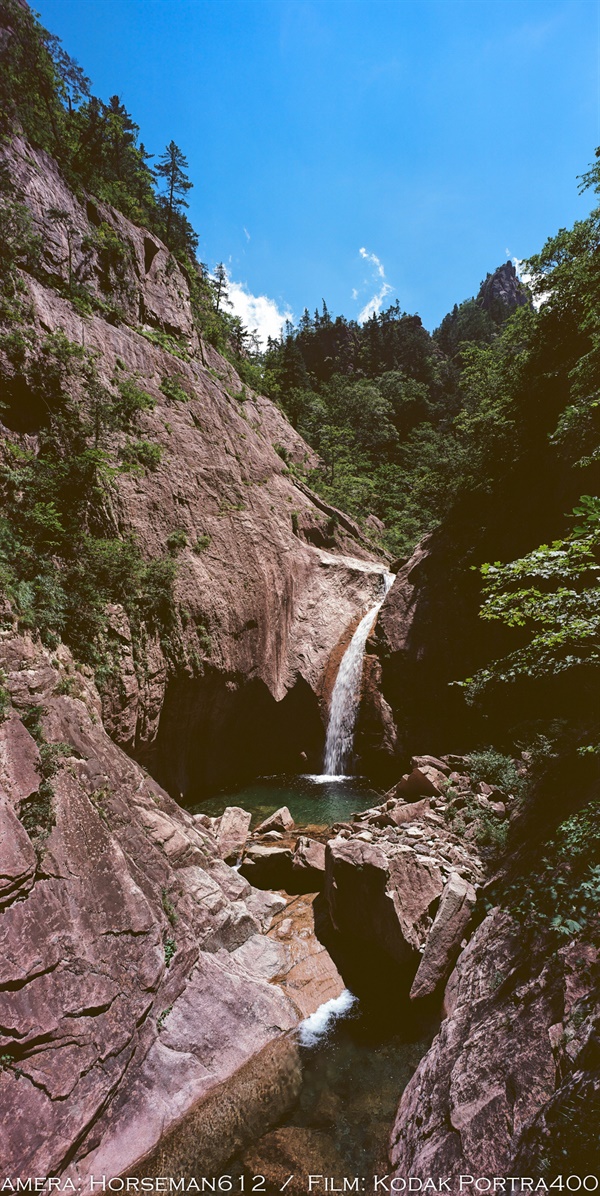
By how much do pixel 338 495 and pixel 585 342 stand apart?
1904 centimetres

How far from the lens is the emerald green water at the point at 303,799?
530 inches

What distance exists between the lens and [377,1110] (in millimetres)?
5492

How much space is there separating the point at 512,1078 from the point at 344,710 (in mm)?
14177

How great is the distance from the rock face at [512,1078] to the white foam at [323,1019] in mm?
1597

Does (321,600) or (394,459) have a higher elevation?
(394,459)

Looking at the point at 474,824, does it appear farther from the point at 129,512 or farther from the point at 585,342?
the point at 585,342

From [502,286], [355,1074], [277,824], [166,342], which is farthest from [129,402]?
[502,286]

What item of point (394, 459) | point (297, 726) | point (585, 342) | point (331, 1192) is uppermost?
point (394, 459)

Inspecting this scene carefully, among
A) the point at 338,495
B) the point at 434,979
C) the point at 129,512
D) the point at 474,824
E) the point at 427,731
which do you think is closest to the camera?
the point at 434,979

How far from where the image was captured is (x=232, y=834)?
1098 centimetres

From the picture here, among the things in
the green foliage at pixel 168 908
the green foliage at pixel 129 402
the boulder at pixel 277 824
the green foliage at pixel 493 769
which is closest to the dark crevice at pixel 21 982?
the green foliage at pixel 168 908

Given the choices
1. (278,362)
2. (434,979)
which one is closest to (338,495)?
(278,362)

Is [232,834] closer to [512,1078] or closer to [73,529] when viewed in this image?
[512,1078]

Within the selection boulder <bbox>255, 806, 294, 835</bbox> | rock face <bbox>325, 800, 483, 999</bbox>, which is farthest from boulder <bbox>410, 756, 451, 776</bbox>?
boulder <bbox>255, 806, 294, 835</bbox>
